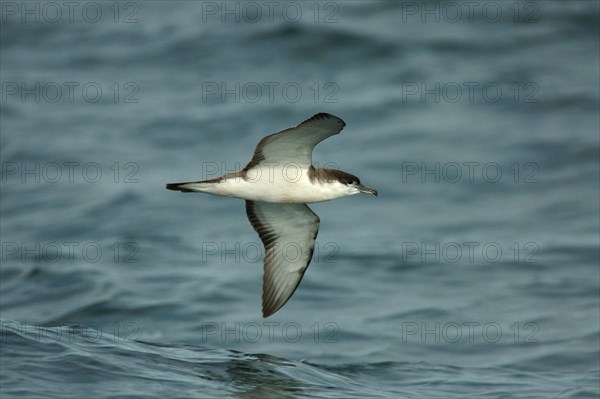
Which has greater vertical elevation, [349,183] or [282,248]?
[349,183]

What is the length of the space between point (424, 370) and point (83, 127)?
11.1 meters

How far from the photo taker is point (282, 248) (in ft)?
36.6

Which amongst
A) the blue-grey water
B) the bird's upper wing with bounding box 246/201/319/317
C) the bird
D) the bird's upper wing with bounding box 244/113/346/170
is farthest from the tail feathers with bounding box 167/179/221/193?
the blue-grey water

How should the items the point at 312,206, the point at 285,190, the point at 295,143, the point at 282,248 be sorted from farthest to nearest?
the point at 312,206, the point at 282,248, the point at 285,190, the point at 295,143

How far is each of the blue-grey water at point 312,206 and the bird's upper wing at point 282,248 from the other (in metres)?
0.84

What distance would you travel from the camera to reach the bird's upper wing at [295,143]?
9.32 m

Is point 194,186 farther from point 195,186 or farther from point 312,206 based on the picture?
point 312,206

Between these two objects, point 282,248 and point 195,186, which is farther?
point 282,248

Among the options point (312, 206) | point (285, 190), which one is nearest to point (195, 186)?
point (285, 190)

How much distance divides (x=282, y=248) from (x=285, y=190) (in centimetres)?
111

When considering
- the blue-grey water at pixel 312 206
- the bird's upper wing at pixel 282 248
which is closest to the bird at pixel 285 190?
the bird's upper wing at pixel 282 248

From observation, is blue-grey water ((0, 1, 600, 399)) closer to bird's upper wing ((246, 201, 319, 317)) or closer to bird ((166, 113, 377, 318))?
bird's upper wing ((246, 201, 319, 317))

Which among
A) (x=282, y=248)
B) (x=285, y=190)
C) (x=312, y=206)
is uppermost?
(x=312, y=206)

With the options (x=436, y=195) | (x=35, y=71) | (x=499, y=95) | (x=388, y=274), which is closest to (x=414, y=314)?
(x=388, y=274)
